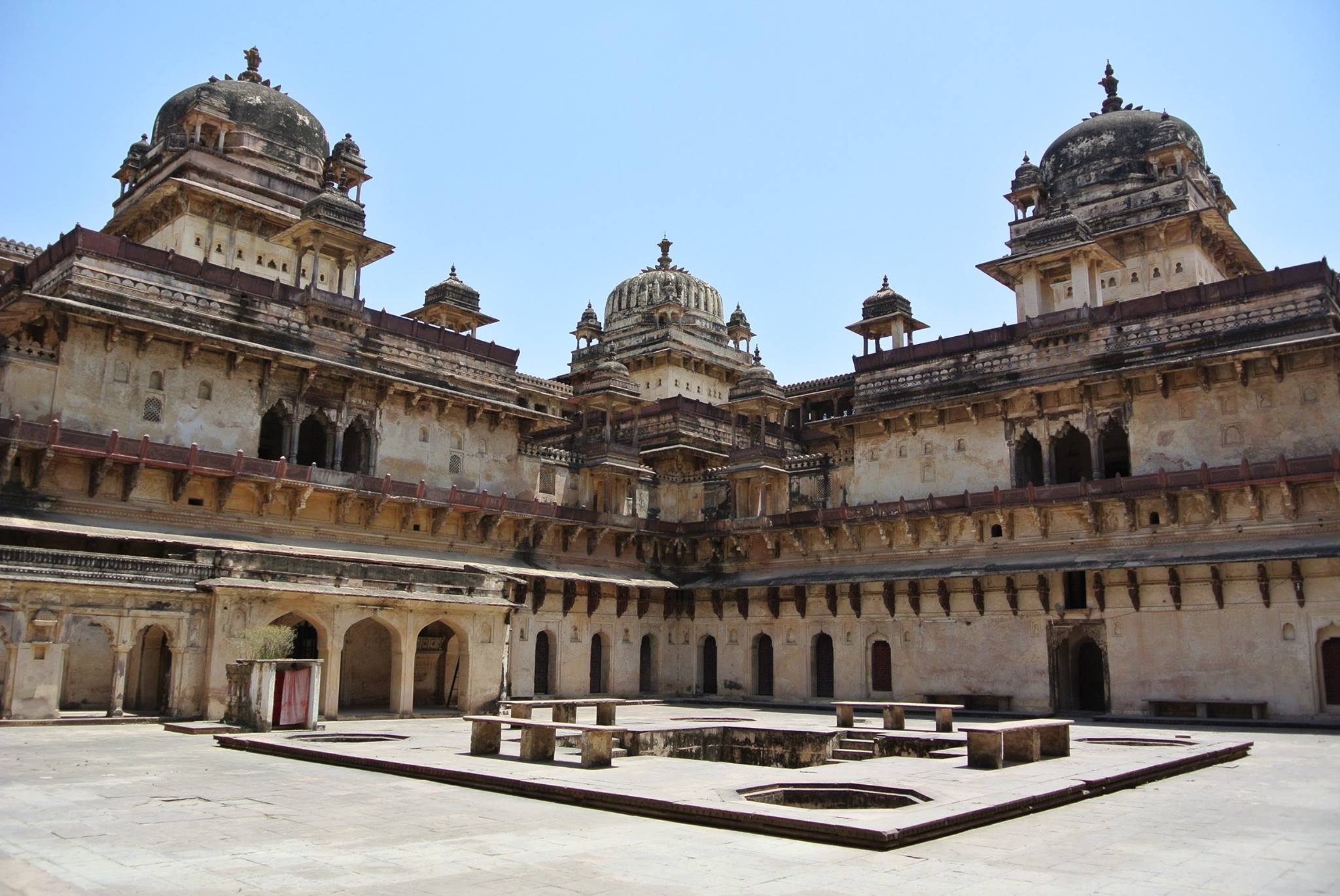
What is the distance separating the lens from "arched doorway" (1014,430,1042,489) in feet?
103

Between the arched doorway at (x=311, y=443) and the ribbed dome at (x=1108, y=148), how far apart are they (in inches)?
1076

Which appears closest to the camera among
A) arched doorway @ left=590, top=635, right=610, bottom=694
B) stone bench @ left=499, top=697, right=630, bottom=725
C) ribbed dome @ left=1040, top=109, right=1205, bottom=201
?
stone bench @ left=499, top=697, right=630, bottom=725

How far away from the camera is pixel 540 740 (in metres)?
14.0

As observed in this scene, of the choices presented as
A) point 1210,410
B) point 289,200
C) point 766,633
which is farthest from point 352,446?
point 1210,410

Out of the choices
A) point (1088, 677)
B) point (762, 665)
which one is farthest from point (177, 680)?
point (1088, 677)

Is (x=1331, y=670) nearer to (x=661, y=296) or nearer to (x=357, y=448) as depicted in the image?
(x=357, y=448)

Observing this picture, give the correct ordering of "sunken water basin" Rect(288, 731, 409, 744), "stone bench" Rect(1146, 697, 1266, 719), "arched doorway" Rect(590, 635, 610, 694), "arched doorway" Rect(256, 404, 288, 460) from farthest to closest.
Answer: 1. "arched doorway" Rect(590, 635, 610, 694)
2. "arched doorway" Rect(256, 404, 288, 460)
3. "stone bench" Rect(1146, 697, 1266, 719)
4. "sunken water basin" Rect(288, 731, 409, 744)

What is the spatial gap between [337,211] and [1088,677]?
25.1 m

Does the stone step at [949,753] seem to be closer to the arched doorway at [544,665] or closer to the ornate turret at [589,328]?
the arched doorway at [544,665]

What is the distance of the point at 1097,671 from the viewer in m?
29.8

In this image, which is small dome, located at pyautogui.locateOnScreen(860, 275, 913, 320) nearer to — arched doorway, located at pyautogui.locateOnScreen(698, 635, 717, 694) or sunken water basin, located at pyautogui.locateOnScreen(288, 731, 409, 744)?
arched doorway, located at pyautogui.locateOnScreen(698, 635, 717, 694)

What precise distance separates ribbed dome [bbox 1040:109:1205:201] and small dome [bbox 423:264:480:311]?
2203 cm

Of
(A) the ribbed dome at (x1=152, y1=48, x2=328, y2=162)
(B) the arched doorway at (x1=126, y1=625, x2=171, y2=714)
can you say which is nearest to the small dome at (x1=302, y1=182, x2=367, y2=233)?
(A) the ribbed dome at (x1=152, y1=48, x2=328, y2=162)

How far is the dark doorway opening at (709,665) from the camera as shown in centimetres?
3641
